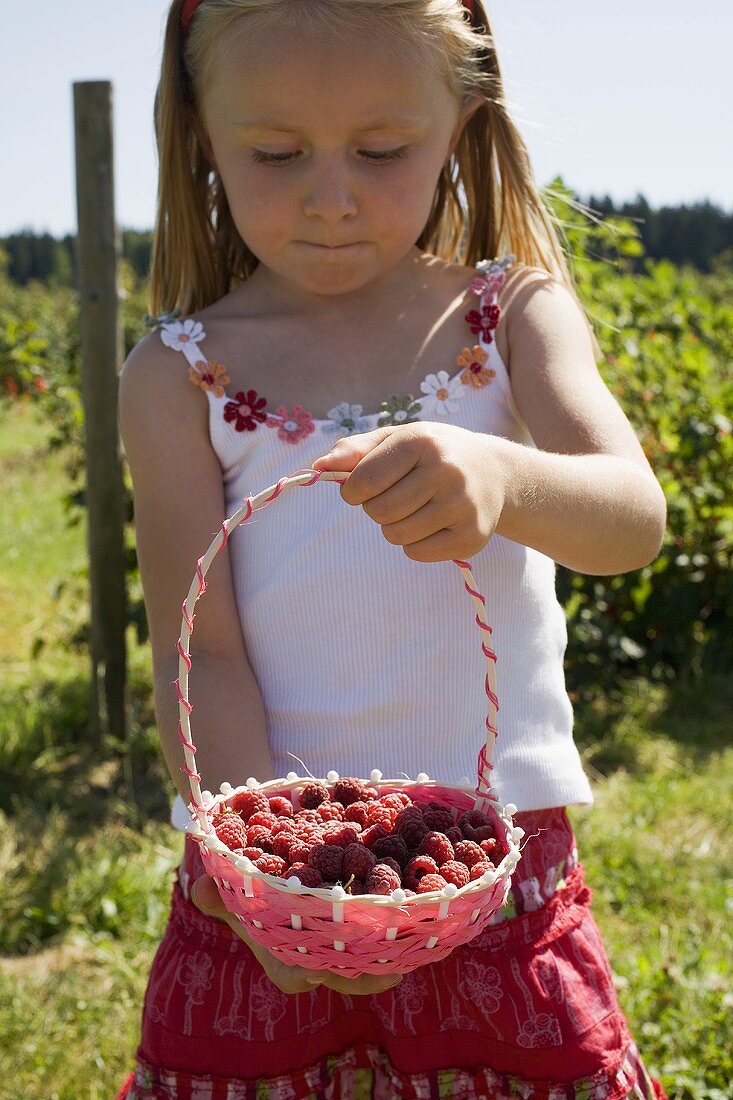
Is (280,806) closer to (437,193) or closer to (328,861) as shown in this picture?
(328,861)

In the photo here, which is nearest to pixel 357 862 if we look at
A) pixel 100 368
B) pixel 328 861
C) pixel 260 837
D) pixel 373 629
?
pixel 328 861

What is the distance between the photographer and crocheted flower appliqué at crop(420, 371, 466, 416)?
1571 mm

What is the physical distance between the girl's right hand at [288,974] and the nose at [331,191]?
865mm

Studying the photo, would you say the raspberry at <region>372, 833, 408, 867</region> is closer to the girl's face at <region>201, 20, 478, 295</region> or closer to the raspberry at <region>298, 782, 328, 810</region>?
the raspberry at <region>298, 782, 328, 810</region>

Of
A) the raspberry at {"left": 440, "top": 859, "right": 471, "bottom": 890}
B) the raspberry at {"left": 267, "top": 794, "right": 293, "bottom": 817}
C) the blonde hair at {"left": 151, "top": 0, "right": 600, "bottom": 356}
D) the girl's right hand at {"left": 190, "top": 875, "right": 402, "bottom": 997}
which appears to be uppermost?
the blonde hair at {"left": 151, "top": 0, "right": 600, "bottom": 356}

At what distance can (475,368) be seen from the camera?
1605 mm

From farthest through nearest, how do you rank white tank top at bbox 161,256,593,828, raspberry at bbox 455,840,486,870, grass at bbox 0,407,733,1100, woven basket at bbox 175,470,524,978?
grass at bbox 0,407,733,1100
white tank top at bbox 161,256,593,828
raspberry at bbox 455,840,486,870
woven basket at bbox 175,470,524,978

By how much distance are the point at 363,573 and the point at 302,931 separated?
0.55 metres

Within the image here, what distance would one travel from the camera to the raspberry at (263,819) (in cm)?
127

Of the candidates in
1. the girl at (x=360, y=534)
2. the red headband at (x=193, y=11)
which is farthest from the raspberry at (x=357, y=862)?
the red headband at (x=193, y=11)

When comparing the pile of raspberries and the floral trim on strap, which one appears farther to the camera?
the floral trim on strap

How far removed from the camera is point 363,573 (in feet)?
5.03

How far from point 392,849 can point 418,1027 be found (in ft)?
1.23

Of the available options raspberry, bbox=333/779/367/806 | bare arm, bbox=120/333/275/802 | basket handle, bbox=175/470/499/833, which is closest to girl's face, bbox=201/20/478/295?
bare arm, bbox=120/333/275/802
